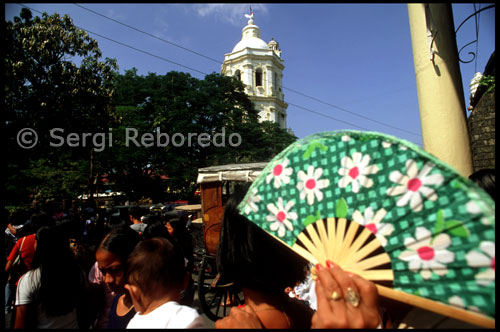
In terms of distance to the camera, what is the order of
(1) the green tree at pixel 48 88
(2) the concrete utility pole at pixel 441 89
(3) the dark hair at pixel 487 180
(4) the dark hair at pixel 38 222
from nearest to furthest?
1. (3) the dark hair at pixel 487 180
2. (2) the concrete utility pole at pixel 441 89
3. (4) the dark hair at pixel 38 222
4. (1) the green tree at pixel 48 88

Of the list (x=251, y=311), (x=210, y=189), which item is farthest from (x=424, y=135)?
(x=210, y=189)

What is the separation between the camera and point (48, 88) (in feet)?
31.0

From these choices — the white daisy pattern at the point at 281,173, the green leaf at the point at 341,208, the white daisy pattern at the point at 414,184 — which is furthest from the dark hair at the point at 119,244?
the white daisy pattern at the point at 414,184

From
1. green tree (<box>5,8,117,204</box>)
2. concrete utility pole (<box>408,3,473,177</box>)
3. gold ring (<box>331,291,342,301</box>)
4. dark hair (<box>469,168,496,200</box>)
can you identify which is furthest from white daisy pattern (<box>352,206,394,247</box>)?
green tree (<box>5,8,117,204</box>)

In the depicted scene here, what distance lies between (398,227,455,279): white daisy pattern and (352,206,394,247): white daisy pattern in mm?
63

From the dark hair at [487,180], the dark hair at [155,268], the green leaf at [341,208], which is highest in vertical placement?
the dark hair at [487,180]

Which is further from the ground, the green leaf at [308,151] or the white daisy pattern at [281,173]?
the green leaf at [308,151]

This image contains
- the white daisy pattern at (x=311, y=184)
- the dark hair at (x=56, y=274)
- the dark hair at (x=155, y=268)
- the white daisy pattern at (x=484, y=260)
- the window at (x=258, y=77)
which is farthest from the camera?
the window at (x=258, y=77)

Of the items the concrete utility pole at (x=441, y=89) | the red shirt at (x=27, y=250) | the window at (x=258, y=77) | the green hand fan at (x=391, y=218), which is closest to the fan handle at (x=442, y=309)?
the green hand fan at (x=391, y=218)

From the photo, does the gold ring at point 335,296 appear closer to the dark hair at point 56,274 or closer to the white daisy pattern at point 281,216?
the white daisy pattern at point 281,216

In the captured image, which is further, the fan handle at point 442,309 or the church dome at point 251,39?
the church dome at point 251,39

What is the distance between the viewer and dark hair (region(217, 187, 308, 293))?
1307 mm

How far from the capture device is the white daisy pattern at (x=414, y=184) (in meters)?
0.90

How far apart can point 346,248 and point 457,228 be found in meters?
0.34
